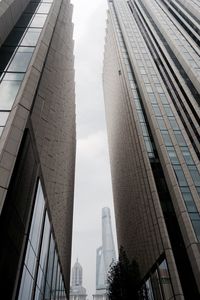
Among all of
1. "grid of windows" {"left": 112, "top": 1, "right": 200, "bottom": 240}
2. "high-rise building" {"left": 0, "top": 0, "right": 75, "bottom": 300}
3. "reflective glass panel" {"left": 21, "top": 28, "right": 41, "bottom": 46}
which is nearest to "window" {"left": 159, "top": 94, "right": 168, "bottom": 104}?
"grid of windows" {"left": 112, "top": 1, "right": 200, "bottom": 240}

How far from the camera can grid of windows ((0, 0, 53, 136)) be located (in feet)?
43.9

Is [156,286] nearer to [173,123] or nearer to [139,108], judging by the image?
[173,123]

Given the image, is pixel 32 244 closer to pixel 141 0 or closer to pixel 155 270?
pixel 155 270

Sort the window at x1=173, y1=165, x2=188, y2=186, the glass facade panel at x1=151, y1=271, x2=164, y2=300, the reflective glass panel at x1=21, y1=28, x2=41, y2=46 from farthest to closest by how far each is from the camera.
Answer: the window at x1=173, y1=165, x2=188, y2=186, the glass facade panel at x1=151, y1=271, x2=164, y2=300, the reflective glass panel at x1=21, y1=28, x2=41, y2=46

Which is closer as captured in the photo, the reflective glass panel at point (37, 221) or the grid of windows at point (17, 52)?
the grid of windows at point (17, 52)

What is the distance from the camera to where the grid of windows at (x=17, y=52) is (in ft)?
43.9

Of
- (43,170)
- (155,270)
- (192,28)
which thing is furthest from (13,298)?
(192,28)

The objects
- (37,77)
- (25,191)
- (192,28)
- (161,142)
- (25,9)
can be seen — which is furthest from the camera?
(192,28)

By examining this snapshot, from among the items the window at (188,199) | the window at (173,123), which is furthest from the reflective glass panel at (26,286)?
the window at (173,123)

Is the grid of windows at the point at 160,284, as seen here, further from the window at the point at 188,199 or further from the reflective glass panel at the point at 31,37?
the reflective glass panel at the point at 31,37

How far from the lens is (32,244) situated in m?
15.3

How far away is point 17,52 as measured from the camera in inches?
643

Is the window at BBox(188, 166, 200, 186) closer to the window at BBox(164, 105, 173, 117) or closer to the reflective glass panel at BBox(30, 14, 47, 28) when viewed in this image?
the window at BBox(164, 105, 173, 117)

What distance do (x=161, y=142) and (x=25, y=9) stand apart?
23.6 m
